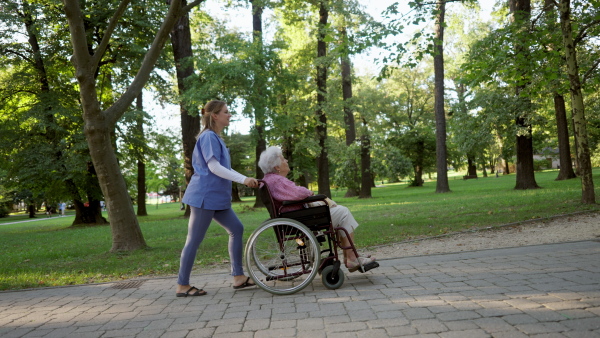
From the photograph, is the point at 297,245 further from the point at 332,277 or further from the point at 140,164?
the point at 140,164

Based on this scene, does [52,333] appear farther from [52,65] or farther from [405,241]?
[52,65]

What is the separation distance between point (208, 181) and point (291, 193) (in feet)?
2.87

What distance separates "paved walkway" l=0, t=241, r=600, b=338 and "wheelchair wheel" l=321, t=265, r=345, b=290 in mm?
60

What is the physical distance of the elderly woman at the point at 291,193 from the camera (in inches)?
171

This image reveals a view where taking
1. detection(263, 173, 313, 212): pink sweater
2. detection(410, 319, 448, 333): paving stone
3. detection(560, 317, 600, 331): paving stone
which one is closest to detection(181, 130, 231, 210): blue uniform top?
detection(263, 173, 313, 212): pink sweater

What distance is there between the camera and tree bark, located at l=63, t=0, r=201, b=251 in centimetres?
749

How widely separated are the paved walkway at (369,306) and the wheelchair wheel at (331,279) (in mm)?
60

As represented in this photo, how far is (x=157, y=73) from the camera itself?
55.6 ft

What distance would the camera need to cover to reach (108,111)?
782 centimetres

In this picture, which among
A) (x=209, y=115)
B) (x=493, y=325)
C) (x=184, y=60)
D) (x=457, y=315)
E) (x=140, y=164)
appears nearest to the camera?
(x=493, y=325)

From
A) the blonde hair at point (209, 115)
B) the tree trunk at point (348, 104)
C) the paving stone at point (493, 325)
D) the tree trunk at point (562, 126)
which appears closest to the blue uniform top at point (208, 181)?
the blonde hair at point (209, 115)

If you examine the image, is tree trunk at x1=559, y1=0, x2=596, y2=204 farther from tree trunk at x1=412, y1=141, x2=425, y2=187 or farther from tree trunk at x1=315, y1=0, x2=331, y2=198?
tree trunk at x1=412, y1=141, x2=425, y2=187

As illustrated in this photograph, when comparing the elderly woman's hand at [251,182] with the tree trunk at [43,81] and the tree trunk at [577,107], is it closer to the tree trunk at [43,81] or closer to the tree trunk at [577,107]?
the tree trunk at [577,107]

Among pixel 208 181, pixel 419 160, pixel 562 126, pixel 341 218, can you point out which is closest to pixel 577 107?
pixel 341 218
